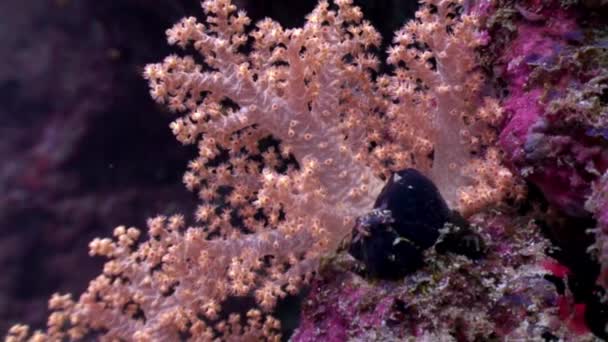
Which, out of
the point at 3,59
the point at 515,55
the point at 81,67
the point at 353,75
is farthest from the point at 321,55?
the point at 3,59

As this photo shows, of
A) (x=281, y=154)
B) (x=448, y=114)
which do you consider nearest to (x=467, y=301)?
(x=448, y=114)

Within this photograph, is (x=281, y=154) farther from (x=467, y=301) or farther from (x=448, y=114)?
(x=467, y=301)

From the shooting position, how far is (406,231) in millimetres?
2305

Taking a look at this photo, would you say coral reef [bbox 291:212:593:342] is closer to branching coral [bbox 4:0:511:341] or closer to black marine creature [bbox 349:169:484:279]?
black marine creature [bbox 349:169:484:279]

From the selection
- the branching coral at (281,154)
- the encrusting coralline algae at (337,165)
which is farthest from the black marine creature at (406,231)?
the branching coral at (281,154)

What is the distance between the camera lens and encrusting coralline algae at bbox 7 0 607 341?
→ 230 centimetres

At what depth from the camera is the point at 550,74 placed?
2359 mm

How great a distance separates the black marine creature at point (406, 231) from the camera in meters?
2.29

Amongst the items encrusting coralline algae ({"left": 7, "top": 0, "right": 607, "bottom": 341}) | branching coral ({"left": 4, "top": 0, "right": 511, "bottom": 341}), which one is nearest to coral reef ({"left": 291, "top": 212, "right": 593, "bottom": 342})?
encrusting coralline algae ({"left": 7, "top": 0, "right": 607, "bottom": 341})

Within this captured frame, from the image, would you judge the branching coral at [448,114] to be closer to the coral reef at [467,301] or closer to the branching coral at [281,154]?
the branching coral at [281,154]

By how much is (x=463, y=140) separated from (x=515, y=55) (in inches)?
20.6

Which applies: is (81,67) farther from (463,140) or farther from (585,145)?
(585,145)

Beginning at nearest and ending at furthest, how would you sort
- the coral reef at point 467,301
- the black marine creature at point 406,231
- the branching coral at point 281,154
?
the coral reef at point 467,301 < the black marine creature at point 406,231 < the branching coral at point 281,154

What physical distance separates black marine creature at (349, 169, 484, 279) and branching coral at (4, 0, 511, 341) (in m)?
0.32
